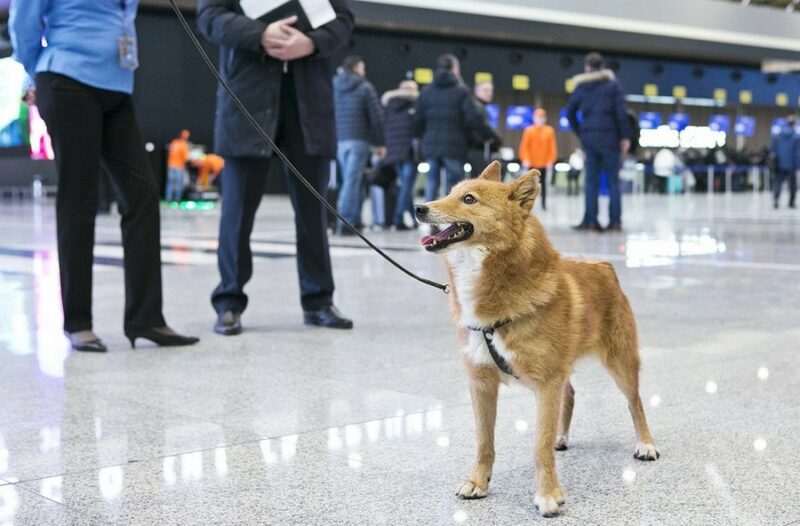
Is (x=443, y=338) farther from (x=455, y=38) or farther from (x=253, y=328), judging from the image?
(x=455, y=38)

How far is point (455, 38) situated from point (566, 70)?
14.3ft

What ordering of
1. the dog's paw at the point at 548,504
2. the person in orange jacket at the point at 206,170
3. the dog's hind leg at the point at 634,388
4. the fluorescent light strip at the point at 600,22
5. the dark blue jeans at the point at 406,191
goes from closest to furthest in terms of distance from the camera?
the dog's paw at the point at 548,504
the dog's hind leg at the point at 634,388
the dark blue jeans at the point at 406,191
the person in orange jacket at the point at 206,170
the fluorescent light strip at the point at 600,22

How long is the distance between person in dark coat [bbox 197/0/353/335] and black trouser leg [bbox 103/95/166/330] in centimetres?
45

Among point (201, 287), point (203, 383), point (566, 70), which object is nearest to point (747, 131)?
point (566, 70)

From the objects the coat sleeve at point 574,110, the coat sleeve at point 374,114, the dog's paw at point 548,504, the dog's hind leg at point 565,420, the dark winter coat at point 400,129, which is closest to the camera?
the dog's paw at point 548,504

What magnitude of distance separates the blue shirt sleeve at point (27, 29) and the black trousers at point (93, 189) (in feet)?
0.34

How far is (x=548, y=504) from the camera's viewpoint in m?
2.25

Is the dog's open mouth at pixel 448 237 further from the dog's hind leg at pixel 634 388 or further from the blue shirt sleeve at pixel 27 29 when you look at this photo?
the blue shirt sleeve at pixel 27 29

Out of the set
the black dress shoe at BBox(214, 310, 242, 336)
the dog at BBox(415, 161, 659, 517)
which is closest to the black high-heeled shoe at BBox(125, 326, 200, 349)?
the black dress shoe at BBox(214, 310, 242, 336)

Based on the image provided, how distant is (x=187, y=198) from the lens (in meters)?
23.8

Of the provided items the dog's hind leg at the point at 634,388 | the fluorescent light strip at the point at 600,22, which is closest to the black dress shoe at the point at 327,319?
the dog's hind leg at the point at 634,388

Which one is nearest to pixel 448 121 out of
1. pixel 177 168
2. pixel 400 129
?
pixel 400 129

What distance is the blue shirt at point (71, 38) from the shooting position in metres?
4.26

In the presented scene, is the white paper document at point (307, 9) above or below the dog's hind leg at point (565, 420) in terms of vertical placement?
above
